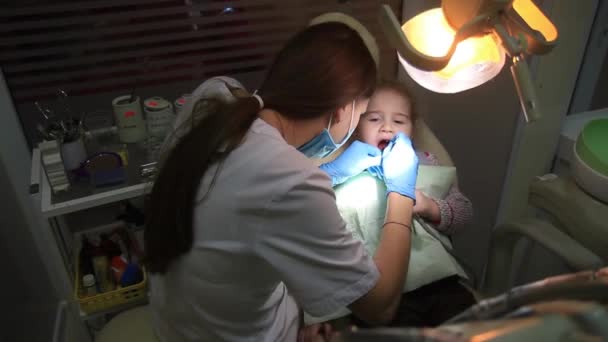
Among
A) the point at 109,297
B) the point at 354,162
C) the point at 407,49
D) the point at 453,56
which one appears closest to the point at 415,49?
the point at 407,49

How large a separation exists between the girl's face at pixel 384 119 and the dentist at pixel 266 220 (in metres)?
0.48

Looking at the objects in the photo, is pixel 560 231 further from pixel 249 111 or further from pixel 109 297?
pixel 109 297

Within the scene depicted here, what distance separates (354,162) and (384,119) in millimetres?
250

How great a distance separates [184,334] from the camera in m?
1.15

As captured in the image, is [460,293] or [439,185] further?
[439,185]

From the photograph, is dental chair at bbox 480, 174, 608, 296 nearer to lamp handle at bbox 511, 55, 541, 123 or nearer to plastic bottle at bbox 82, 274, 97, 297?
lamp handle at bbox 511, 55, 541, 123

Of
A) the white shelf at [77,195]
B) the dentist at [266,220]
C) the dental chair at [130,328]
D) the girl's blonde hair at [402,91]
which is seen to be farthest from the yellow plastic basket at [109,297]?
the girl's blonde hair at [402,91]

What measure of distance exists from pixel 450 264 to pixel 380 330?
1.01 m

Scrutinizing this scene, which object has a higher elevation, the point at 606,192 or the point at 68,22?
the point at 68,22

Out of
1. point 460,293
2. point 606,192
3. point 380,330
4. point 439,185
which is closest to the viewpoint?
point 380,330

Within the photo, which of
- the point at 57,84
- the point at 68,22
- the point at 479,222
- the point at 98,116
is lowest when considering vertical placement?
the point at 479,222

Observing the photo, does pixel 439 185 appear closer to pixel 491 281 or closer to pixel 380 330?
pixel 491 281


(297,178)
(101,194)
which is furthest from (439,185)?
(101,194)

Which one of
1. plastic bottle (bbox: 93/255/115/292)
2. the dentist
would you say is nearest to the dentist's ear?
the dentist
